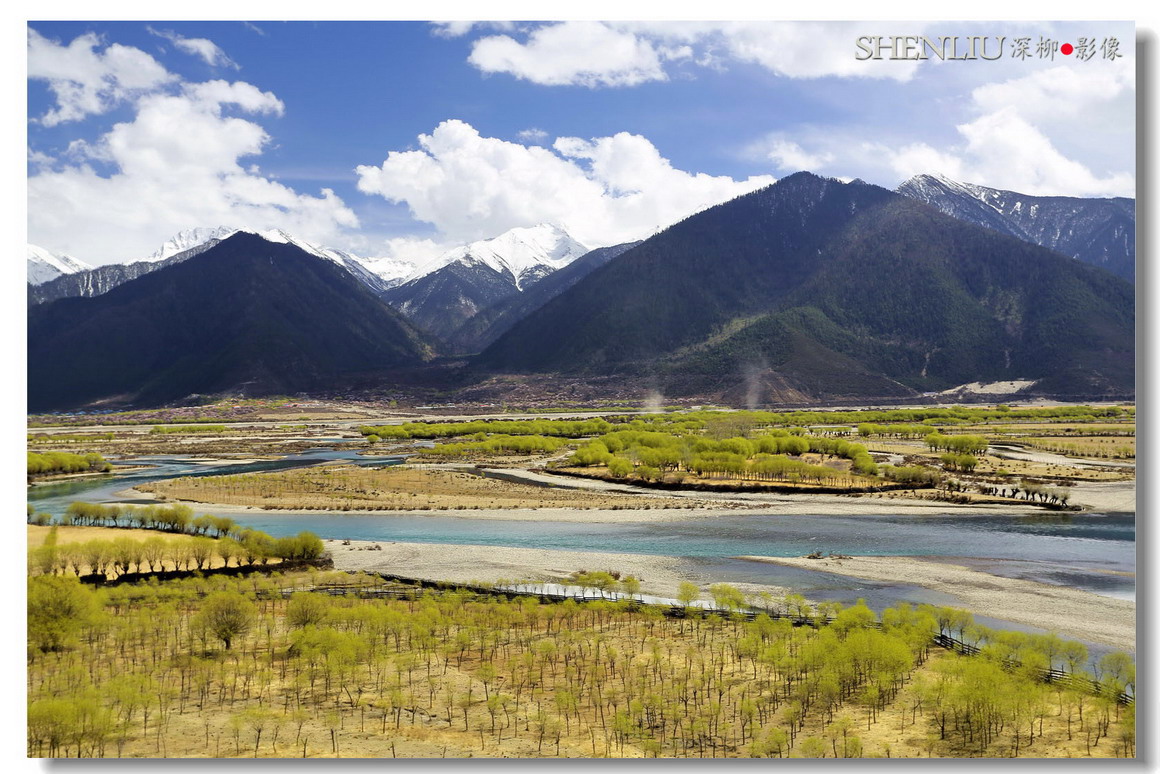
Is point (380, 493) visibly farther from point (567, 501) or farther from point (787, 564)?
point (787, 564)

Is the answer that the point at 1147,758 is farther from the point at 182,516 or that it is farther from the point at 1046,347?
the point at 1046,347

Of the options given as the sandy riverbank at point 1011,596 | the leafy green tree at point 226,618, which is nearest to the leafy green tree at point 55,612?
the leafy green tree at point 226,618

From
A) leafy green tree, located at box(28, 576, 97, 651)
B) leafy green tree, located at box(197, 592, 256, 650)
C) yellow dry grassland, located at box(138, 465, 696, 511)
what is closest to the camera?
leafy green tree, located at box(28, 576, 97, 651)

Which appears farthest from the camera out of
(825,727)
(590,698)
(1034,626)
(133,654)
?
(1034,626)

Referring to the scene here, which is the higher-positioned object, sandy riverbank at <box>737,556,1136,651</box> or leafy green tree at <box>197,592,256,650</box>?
leafy green tree at <box>197,592,256,650</box>

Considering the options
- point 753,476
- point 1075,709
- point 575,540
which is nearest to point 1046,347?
point 753,476

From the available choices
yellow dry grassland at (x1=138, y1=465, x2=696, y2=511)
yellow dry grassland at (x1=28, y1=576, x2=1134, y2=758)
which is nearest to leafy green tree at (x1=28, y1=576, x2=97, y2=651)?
yellow dry grassland at (x1=28, y1=576, x2=1134, y2=758)

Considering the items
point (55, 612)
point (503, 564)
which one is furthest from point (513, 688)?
point (503, 564)

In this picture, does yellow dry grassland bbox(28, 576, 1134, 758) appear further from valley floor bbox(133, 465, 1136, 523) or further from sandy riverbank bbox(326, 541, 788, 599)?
valley floor bbox(133, 465, 1136, 523)

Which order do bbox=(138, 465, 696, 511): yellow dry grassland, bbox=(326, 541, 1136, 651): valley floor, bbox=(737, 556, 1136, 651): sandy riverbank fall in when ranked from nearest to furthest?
bbox=(737, 556, 1136, 651): sandy riverbank < bbox=(326, 541, 1136, 651): valley floor < bbox=(138, 465, 696, 511): yellow dry grassland
